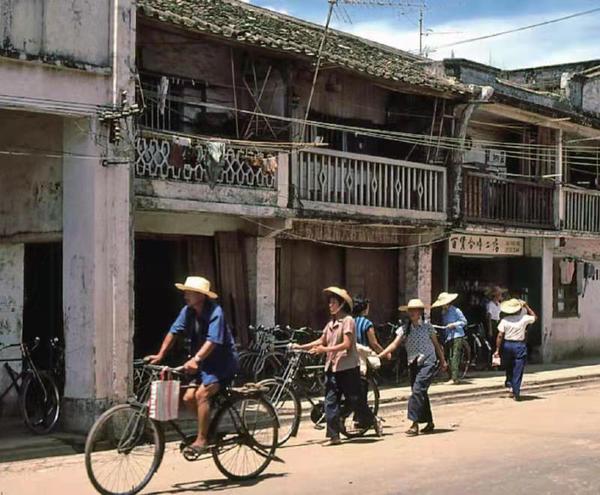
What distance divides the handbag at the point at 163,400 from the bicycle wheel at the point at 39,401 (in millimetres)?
3735

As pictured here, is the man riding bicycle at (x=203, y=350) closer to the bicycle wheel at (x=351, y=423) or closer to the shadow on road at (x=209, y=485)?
the shadow on road at (x=209, y=485)

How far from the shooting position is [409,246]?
61.6 ft

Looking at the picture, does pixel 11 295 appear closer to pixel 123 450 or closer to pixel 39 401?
pixel 39 401

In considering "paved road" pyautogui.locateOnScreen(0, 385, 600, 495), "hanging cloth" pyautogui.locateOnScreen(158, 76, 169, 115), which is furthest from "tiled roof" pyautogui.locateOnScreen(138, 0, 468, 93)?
"paved road" pyautogui.locateOnScreen(0, 385, 600, 495)

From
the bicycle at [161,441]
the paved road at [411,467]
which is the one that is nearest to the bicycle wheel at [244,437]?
the bicycle at [161,441]

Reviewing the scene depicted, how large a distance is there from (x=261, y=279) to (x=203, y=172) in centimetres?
268

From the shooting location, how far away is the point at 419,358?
11750 mm

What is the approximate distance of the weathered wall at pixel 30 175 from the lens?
12.1 meters

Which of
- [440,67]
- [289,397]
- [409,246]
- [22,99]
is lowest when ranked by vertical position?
[289,397]

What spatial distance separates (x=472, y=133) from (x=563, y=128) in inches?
111

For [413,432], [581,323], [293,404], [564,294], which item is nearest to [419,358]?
[413,432]

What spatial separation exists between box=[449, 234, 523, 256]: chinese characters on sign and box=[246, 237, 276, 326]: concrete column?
17.8 ft

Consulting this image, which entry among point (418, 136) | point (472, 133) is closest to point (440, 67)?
point (472, 133)

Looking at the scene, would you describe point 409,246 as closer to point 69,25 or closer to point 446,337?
point 446,337
